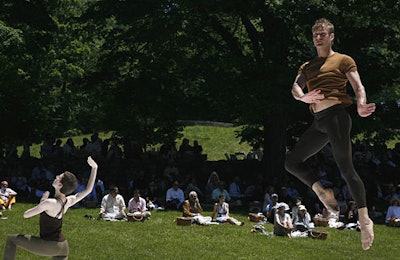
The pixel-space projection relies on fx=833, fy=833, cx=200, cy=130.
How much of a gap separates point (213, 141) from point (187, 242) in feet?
79.7

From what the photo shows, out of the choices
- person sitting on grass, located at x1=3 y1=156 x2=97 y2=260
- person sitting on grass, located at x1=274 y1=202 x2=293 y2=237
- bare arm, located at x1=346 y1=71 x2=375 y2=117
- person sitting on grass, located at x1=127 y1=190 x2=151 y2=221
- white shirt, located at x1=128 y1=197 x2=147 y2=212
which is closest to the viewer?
bare arm, located at x1=346 y1=71 x2=375 y2=117

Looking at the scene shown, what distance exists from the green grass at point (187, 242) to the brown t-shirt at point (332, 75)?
31.4 feet

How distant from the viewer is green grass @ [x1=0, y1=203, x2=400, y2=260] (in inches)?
634

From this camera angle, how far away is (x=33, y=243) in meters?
8.75

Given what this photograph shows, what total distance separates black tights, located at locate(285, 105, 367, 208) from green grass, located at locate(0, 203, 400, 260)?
354 inches

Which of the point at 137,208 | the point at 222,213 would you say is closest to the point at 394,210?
the point at 222,213

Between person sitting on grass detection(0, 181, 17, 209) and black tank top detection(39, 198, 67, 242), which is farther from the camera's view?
person sitting on grass detection(0, 181, 17, 209)

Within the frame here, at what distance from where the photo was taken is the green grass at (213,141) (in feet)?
129

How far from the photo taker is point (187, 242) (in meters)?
17.1

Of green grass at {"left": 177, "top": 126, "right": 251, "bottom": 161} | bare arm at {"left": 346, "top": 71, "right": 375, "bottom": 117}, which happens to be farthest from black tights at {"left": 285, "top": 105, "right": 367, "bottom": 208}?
green grass at {"left": 177, "top": 126, "right": 251, "bottom": 161}

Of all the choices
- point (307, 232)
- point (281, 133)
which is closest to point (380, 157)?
point (281, 133)

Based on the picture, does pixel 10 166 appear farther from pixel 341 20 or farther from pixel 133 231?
pixel 341 20

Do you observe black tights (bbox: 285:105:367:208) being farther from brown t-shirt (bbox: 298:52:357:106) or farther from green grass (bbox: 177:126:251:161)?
green grass (bbox: 177:126:251:161)

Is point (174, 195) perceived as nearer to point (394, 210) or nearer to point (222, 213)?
point (222, 213)
